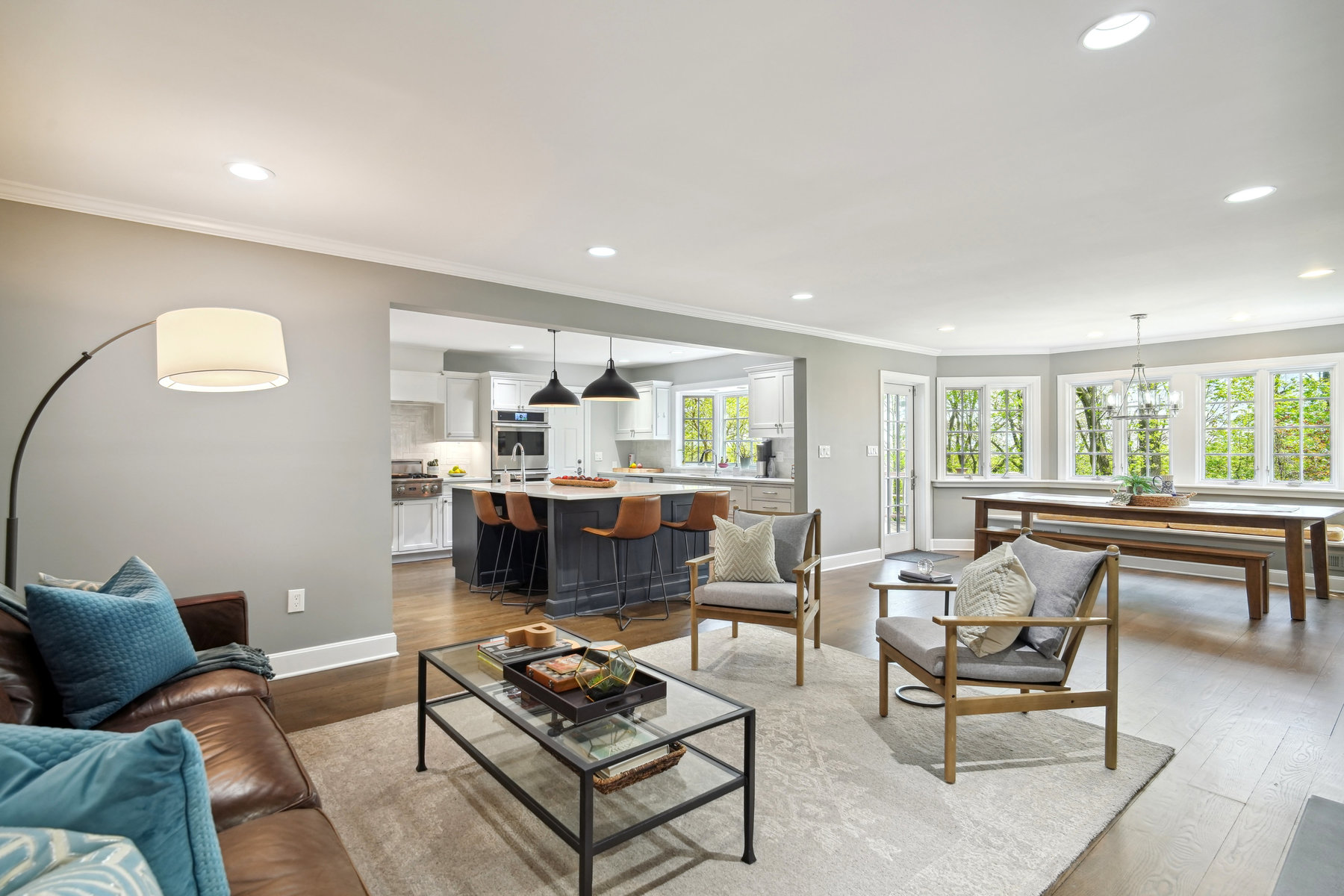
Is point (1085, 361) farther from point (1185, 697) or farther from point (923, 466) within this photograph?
point (1185, 697)

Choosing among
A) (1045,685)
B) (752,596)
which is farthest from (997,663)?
(752,596)

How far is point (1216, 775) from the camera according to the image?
99.0 inches

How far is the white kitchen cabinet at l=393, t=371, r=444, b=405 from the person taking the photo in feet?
24.6

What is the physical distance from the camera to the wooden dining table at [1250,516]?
4.88m

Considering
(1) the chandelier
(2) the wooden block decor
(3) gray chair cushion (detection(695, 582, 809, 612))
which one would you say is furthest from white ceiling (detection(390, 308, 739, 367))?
(1) the chandelier

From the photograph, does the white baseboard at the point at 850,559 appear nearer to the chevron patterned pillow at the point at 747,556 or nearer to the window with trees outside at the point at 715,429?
the window with trees outside at the point at 715,429

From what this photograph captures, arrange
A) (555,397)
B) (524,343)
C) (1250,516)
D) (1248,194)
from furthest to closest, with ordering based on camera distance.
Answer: (524,343) → (555,397) → (1250,516) → (1248,194)

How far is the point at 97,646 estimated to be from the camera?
1.93m

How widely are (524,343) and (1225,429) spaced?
739cm

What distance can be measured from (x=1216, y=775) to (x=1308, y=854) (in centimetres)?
47

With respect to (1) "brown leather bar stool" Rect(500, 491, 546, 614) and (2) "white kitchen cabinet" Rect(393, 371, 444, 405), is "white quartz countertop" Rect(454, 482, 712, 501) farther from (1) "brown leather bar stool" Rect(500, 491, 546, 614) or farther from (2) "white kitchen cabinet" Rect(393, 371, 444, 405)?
(2) "white kitchen cabinet" Rect(393, 371, 444, 405)

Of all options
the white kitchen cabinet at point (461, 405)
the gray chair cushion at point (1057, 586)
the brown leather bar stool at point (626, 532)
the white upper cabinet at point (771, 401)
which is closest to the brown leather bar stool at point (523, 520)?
the brown leather bar stool at point (626, 532)

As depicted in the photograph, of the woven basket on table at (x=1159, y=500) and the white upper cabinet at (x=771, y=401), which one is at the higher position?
the white upper cabinet at (x=771, y=401)

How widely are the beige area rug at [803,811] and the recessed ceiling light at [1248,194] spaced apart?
2.47 m
